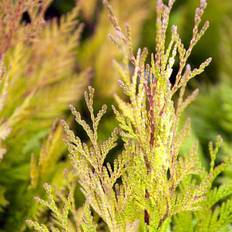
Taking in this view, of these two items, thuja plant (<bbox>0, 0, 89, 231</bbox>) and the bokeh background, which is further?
the bokeh background

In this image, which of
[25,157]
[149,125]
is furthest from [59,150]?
[149,125]

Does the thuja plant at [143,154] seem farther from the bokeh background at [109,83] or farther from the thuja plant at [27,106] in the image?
the bokeh background at [109,83]

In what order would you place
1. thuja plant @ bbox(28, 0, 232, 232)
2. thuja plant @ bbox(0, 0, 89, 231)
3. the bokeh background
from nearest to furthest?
thuja plant @ bbox(28, 0, 232, 232), thuja plant @ bbox(0, 0, 89, 231), the bokeh background

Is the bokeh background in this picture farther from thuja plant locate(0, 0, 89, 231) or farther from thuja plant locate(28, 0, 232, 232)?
thuja plant locate(28, 0, 232, 232)

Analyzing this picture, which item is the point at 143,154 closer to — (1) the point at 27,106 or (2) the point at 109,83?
(1) the point at 27,106

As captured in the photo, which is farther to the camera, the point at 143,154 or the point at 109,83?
the point at 109,83

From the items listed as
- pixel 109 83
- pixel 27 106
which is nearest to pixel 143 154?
pixel 27 106

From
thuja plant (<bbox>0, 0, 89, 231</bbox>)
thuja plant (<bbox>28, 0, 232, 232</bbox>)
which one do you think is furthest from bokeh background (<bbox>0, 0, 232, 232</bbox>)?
thuja plant (<bbox>28, 0, 232, 232</bbox>)

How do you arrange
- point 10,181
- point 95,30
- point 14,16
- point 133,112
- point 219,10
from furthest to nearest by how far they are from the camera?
point 219,10 < point 95,30 < point 10,181 < point 14,16 < point 133,112

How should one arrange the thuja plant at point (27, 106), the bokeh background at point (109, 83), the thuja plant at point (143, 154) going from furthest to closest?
1. the bokeh background at point (109, 83)
2. the thuja plant at point (27, 106)
3. the thuja plant at point (143, 154)

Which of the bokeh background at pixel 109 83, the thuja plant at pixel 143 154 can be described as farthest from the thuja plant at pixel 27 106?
the thuja plant at pixel 143 154

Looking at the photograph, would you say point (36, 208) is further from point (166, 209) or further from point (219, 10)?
point (219, 10)
